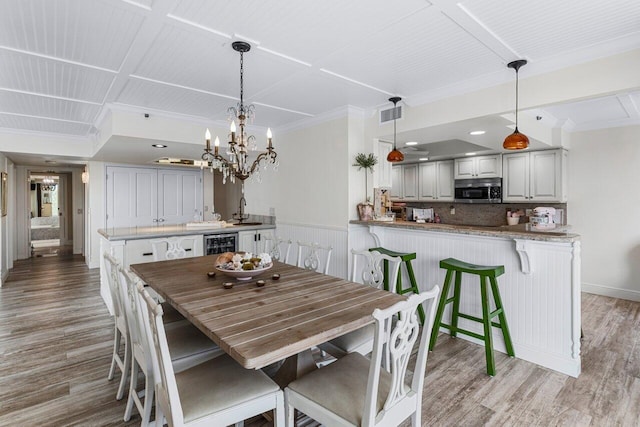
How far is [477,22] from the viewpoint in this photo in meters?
2.12

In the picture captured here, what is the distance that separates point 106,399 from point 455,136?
13.8 ft

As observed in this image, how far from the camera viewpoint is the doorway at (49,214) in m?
9.12

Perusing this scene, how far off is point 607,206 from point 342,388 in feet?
17.5

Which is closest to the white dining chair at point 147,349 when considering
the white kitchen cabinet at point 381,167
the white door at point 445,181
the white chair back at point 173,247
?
the white chair back at point 173,247

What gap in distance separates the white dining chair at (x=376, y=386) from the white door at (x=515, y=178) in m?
4.85

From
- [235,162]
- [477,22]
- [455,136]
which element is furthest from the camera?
Result: [455,136]

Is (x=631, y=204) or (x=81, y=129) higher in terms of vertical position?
(x=81, y=129)

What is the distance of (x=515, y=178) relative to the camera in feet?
18.1

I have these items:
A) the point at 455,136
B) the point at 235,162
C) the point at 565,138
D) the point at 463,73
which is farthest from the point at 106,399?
the point at 565,138

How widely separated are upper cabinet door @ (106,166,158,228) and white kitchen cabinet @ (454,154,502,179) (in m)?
6.22

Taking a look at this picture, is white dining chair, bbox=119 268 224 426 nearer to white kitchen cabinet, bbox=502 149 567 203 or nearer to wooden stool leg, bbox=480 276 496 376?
wooden stool leg, bbox=480 276 496 376

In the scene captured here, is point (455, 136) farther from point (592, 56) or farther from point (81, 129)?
point (81, 129)

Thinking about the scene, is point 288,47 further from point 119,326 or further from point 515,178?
point 515,178

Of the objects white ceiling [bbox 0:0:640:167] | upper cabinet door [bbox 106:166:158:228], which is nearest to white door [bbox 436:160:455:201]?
white ceiling [bbox 0:0:640:167]
